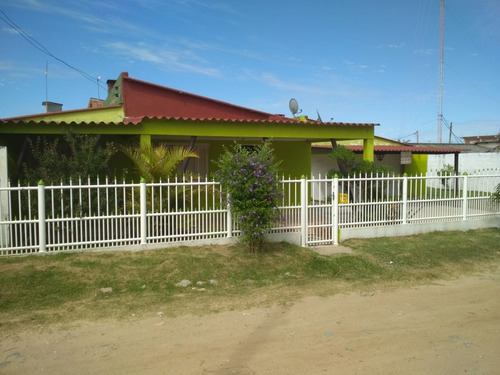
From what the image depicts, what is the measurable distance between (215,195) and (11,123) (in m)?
4.10

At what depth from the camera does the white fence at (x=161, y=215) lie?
630cm

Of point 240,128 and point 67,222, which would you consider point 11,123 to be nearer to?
point 67,222

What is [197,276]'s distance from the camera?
588cm

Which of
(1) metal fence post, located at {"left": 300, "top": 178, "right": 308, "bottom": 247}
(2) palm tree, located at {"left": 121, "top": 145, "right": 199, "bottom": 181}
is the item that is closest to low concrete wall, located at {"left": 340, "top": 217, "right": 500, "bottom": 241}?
(1) metal fence post, located at {"left": 300, "top": 178, "right": 308, "bottom": 247}

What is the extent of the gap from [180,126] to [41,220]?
340 centimetres

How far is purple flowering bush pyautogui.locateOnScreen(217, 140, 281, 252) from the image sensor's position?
6492mm

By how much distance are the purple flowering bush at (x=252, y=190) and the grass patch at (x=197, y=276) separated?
0.56 m

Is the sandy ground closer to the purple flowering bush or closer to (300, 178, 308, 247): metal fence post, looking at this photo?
the purple flowering bush

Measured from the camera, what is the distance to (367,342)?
3863 millimetres

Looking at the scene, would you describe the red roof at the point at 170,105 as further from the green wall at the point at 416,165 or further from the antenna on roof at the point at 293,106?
the green wall at the point at 416,165

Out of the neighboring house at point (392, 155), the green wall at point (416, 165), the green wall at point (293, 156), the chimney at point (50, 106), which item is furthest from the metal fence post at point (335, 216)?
the chimney at point (50, 106)

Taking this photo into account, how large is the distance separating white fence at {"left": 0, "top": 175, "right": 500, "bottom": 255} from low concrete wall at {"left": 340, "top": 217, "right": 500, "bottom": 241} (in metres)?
0.03

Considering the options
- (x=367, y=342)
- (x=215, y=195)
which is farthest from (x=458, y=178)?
(x=367, y=342)

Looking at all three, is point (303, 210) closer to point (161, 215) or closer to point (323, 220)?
point (323, 220)
